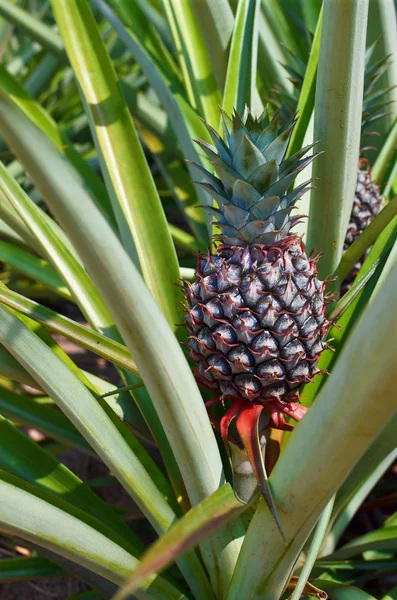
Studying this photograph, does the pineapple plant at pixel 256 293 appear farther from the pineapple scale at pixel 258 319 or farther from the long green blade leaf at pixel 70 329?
the long green blade leaf at pixel 70 329

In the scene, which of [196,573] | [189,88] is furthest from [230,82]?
[196,573]

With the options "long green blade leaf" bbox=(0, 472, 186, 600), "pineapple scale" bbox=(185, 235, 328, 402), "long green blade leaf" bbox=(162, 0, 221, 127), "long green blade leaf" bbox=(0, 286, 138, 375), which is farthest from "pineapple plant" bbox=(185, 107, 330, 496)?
"long green blade leaf" bbox=(162, 0, 221, 127)

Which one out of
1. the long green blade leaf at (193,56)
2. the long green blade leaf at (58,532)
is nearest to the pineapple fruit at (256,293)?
the long green blade leaf at (58,532)

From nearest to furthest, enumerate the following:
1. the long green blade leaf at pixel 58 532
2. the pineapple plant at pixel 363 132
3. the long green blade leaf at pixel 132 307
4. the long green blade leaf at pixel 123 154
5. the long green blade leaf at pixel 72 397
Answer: the long green blade leaf at pixel 132 307 < the long green blade leaf at pixel 58 532 < the long green blade leaf at pixel 72 397 < the long green blade leaf at pixel 123 154 < the pineapple plant at pixel 363 132

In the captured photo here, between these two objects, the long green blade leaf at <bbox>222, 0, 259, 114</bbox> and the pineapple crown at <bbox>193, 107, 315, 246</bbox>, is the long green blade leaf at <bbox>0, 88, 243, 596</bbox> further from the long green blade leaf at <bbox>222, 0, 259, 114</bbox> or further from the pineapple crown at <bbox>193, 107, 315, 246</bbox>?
the long green blade leaf at <bbox>222, 0, 259, 114</bbox>

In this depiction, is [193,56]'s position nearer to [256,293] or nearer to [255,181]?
[255,181]

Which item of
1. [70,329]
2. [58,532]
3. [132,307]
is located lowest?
[58,532]

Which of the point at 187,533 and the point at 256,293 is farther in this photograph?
the point at 256,293

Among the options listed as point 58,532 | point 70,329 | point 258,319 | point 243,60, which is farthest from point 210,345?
point 243,60
